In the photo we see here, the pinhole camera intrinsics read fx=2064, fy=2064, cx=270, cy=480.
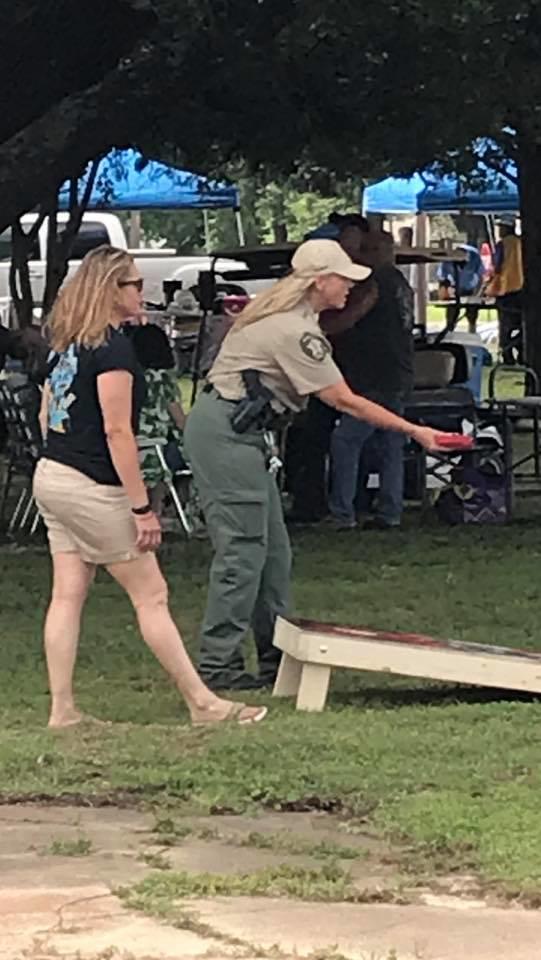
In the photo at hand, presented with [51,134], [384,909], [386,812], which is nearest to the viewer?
[384,909]

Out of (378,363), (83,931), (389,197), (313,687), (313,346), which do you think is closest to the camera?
(83,931)

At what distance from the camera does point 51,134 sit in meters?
11.9

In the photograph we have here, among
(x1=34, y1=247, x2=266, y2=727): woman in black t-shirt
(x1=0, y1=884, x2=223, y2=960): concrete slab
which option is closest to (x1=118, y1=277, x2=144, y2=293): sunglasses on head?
(x1=34, y1=247, x2=266, y2=727): woman in black t-shirt

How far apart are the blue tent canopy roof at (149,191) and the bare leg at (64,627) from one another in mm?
13971

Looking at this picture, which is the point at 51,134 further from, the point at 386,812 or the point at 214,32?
the point at 386,812

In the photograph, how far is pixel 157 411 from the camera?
11883mm

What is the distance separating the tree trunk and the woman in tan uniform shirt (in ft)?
41.7

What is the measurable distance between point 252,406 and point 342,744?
1619 millimetres

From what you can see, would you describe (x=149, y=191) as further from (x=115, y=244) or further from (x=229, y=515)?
(x=229, y=515)

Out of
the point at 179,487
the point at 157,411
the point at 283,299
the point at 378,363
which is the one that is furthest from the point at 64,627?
the point at 179,487

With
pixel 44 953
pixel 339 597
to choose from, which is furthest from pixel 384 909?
pixel 339 597

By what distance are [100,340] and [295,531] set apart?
19.6 ft

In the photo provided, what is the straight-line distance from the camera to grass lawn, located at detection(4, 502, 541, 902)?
224 inches

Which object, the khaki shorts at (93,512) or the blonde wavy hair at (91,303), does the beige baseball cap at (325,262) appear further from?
the khaki shorts at (93,512)
